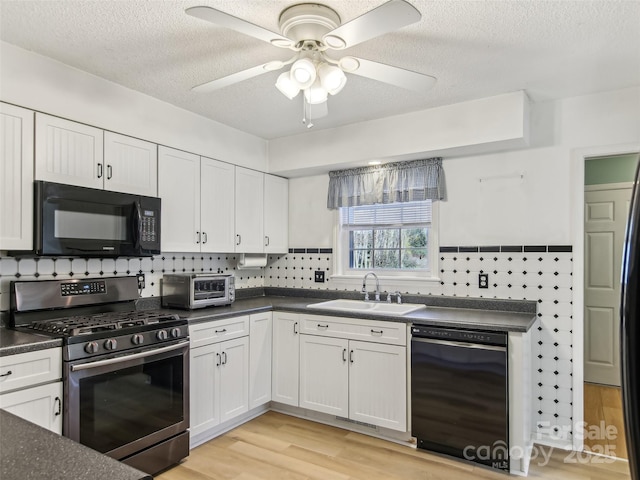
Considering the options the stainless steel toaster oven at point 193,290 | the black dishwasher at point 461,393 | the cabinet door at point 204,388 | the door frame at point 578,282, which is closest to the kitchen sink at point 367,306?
the black dishwasher at point 461,393

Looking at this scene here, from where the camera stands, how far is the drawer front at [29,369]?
1.89m

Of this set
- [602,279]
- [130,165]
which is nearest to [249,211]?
[130,165]

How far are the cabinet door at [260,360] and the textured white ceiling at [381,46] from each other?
1712 mm

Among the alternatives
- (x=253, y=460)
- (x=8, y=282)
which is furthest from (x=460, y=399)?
(x=8, y=282)

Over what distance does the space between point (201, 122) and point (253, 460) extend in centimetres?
250

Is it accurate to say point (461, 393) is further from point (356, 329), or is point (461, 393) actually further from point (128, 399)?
point (128, 399)

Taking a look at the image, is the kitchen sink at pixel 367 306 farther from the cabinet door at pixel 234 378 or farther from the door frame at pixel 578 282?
the door frame at pixel 578 282

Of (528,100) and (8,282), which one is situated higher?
(528,100)

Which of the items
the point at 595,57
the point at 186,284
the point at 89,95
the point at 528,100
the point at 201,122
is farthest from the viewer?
the point at 201,122

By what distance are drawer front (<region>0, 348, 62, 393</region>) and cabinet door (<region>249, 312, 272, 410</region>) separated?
146 cm

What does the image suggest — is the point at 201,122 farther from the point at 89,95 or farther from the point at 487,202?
the point at 487,202

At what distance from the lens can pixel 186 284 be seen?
3.14 m

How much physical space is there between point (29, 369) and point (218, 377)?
128cm

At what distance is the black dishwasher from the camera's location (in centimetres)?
253
